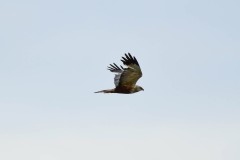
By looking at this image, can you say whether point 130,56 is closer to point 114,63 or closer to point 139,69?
point 139,69

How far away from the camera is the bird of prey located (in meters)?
46.2

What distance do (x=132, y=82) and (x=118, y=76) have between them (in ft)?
3.09

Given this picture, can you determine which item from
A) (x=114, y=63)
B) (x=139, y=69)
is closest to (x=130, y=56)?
(x=139, y=69)

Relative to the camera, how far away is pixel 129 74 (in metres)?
47.2

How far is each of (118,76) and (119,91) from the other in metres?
0.92

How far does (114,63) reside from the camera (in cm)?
5009

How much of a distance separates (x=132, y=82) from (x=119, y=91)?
846 mm

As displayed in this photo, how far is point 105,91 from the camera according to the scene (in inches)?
1873

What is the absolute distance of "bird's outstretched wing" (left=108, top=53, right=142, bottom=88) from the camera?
46.2 metres

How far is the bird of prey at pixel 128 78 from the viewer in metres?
46.2

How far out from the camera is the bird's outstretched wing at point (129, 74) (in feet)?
151

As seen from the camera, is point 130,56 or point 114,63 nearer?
point 130,56

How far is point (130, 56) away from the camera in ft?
151

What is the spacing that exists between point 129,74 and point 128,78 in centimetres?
41
